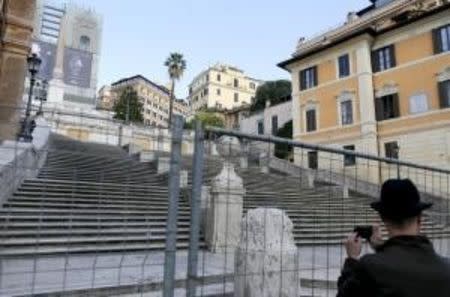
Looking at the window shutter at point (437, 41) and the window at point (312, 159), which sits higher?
the window shutter at point (437, 41)

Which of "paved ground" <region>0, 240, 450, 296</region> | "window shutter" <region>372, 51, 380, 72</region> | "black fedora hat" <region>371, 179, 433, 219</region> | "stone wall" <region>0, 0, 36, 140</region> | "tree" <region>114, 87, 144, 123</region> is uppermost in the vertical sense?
"tree" <region>114, 87, 144, 123</region>

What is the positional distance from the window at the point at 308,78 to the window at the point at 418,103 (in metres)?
8.20

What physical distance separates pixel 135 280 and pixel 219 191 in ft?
11.8

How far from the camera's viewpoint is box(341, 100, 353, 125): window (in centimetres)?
3162

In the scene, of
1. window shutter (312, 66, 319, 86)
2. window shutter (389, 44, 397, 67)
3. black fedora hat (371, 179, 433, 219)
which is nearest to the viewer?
black fedora hat (371, 179, 433, 219)

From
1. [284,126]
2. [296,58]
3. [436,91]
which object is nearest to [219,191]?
[436,91]

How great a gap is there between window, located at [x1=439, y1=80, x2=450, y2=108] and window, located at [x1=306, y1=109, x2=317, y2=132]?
32.7 ft

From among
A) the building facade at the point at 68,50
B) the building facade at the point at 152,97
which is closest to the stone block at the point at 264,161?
the building facade at the point at 68,50

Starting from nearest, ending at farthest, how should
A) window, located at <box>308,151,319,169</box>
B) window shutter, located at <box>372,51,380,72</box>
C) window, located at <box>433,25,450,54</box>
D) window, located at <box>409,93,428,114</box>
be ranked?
window, located at <box>308,151,319,169</box> < window, located at <box>433,25,450,54</box> < window, located at <box>409,93,428,114</box> < window shutter, located at <box>372,51,380,72</box>

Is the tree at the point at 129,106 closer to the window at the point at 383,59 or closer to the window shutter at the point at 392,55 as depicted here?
the window at the point at 383,59

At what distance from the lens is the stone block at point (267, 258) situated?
4500 millimetres

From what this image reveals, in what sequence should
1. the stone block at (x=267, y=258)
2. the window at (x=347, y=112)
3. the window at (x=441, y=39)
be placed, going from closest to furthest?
1. the stone block at (x=267, y=258)
2. the window at (x=441, y=39)
3. the window at (x=347, y=112)

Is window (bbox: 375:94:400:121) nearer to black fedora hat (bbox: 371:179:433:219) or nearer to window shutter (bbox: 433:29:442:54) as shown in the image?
window shutter (bbox: 433:29:442:54)

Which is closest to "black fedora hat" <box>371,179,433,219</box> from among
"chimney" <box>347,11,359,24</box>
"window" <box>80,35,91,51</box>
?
"chimney" <box>347,11,359,24</box>
